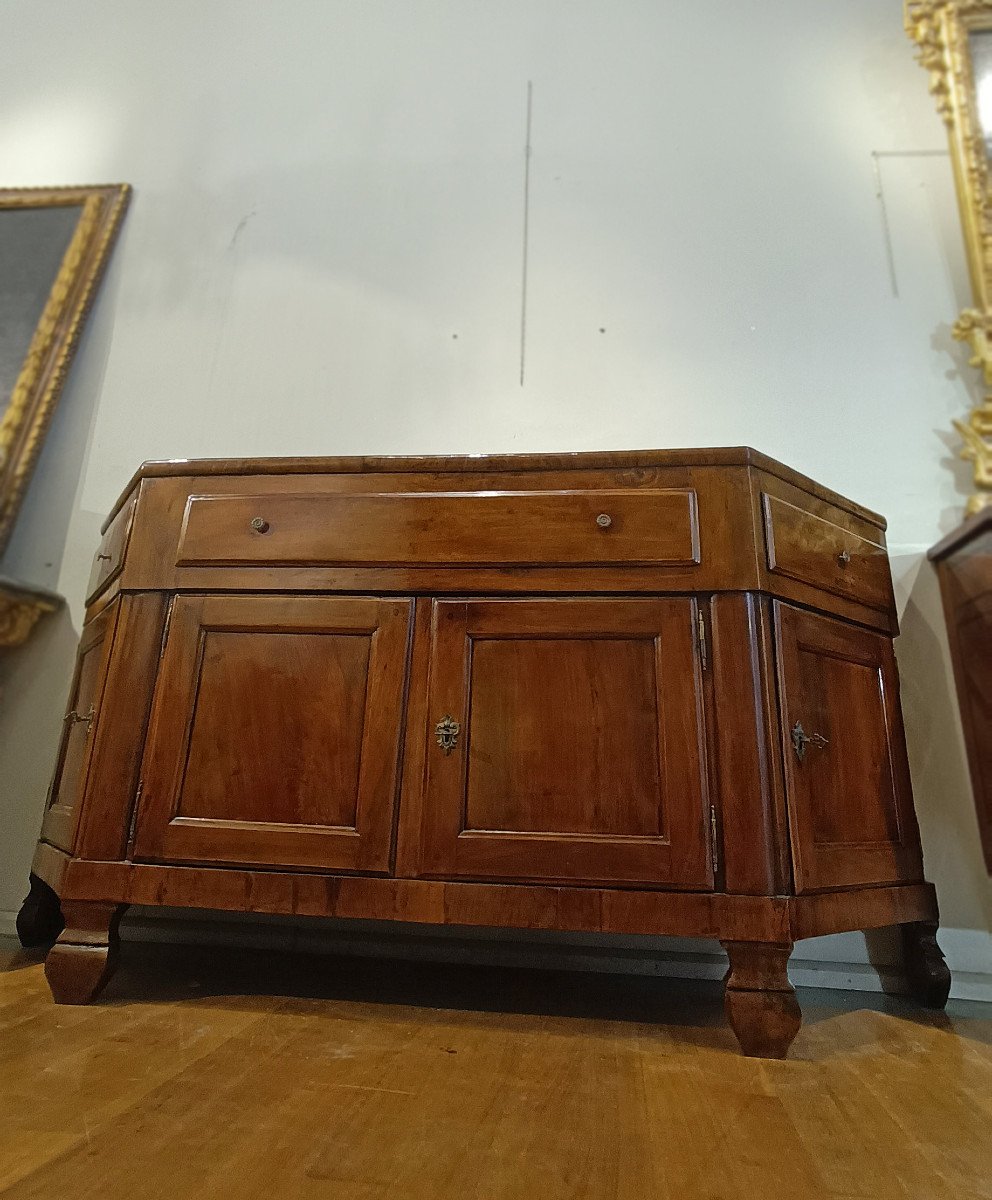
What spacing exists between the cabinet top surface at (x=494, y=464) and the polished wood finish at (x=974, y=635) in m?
0.25

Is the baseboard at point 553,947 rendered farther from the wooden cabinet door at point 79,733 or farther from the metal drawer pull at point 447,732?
the metal drawer pull at point 447,732

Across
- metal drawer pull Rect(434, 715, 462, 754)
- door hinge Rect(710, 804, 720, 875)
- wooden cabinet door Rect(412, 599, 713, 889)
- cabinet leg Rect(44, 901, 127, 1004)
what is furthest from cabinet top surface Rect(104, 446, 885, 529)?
cabinet leg Rect(44, 901, 127, 1004)

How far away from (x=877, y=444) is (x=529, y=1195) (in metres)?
1.41

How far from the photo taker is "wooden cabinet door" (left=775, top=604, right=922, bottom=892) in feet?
3.16

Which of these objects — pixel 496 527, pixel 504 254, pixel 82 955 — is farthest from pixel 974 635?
pixel 82 955

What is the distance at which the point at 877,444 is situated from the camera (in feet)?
4.95

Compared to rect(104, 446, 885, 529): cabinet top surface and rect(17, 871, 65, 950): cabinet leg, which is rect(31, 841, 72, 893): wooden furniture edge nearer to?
rect(17, 871, 65, 950): cabinet leg

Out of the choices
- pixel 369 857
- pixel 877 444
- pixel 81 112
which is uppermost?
pixel 81 112

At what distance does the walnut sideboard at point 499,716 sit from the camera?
940 millimetres

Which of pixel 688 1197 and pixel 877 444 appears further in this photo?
pixel 877 444

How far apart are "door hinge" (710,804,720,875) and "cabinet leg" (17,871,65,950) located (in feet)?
3.54

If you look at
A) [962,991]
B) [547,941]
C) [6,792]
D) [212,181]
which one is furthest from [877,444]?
[6,792]

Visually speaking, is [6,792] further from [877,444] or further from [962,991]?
[877,444]

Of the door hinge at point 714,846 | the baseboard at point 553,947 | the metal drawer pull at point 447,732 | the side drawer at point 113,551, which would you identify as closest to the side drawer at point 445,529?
the side drawer at point 113,551
